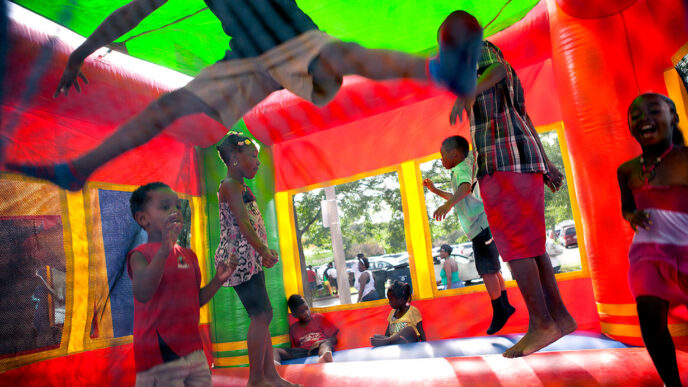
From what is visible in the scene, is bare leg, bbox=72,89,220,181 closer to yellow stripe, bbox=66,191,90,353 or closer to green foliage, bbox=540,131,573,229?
yellow stripe, bbox=66,191,90,353

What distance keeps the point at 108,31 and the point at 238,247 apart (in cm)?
73

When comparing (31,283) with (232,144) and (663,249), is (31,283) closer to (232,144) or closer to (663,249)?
(232,144)

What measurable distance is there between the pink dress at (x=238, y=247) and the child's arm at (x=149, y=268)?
0.84 ft

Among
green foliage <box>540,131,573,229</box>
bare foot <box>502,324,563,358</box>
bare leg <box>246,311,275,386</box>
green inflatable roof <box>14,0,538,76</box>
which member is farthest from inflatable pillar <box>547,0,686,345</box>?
bare leg <box>246,311,275,386</box>

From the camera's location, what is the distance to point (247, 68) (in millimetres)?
1230

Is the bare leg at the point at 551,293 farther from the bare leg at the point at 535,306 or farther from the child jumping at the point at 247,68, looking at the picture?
the child jumping at the point at 247,68

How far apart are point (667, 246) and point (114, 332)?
1.45 m

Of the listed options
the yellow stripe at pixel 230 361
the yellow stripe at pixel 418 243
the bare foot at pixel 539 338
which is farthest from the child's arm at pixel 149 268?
the yellow stripe at pixel 418 243

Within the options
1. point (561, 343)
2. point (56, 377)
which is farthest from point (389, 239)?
point (56, 377)

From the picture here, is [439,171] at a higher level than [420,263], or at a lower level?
higher

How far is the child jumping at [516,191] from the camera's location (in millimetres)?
1085

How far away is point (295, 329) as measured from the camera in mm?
2223

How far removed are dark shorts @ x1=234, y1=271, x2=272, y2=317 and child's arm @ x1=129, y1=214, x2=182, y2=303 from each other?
1.14 feet

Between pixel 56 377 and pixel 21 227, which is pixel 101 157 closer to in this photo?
pixel 21 227
